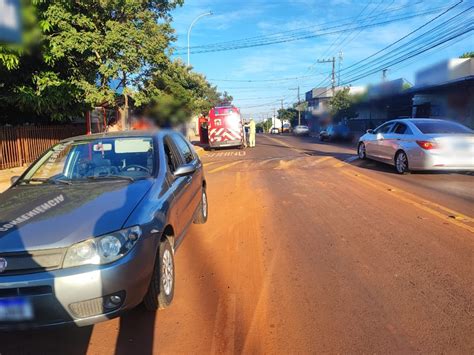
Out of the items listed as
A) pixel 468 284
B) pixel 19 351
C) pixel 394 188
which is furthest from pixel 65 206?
pixel 394 188

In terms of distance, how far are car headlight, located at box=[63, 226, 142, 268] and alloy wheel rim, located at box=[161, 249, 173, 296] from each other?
607 mm

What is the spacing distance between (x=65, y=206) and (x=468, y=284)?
12.4ft

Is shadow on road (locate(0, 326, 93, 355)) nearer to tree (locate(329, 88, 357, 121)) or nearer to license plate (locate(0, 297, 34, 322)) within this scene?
license plate (locate(0, 297, 34, 322))

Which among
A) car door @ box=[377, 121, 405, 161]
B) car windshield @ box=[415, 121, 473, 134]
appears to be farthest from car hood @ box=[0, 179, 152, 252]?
car door @ box=[377, 121, 405, 161]

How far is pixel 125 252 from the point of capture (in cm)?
314

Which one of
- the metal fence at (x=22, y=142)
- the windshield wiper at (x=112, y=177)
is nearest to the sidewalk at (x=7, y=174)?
the metal fence at (x=22, y=142)

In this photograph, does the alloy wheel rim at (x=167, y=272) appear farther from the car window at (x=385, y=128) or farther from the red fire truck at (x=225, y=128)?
the red fire truck at (x=225, y=128)

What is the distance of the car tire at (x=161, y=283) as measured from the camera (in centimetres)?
359

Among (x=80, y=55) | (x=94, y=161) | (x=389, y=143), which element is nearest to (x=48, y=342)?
(x=94, y=161)

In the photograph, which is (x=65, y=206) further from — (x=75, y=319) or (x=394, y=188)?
(x=394, y=188)

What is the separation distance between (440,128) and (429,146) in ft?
2.84

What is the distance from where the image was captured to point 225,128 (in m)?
24.9

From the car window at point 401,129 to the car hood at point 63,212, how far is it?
9.03m

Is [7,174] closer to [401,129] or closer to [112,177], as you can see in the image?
[112,177]
